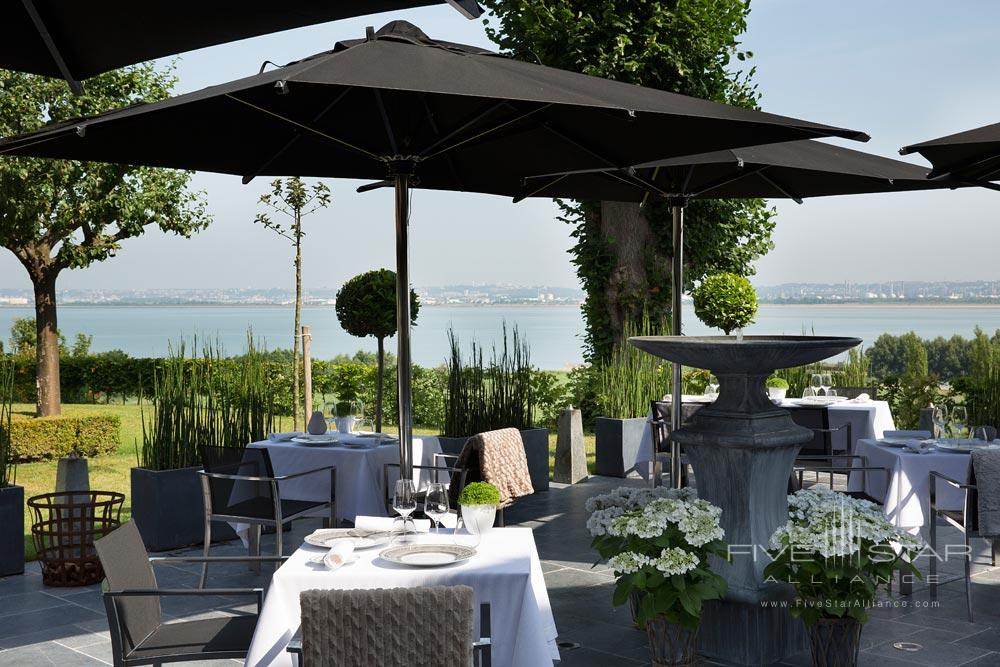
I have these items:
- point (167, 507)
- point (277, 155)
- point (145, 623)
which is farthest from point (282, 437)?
point (145, 623)

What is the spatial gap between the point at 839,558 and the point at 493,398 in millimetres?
4781

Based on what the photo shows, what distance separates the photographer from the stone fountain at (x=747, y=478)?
428cm

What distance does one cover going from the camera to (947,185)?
246 inches

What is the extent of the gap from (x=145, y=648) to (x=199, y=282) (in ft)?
143

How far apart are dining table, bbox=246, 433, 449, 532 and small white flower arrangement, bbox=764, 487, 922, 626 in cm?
280

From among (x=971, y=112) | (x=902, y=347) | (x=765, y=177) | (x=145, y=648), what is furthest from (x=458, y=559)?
(x=971, y=112)

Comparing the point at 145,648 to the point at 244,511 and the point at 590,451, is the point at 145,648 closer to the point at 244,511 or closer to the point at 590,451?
the point at 244,511

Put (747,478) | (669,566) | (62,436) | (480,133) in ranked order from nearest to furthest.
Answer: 1. (669,566)
2. (747,478)
3. (480,133)
4. (62,436)

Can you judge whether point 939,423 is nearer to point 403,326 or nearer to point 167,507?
point 403,326

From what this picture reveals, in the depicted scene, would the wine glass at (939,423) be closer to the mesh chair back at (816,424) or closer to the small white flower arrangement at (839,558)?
the mesh chair back at (816,424)

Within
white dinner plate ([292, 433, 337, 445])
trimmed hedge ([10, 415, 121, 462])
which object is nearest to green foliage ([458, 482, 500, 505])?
white dinner plate ([292, 433, 337, 445])

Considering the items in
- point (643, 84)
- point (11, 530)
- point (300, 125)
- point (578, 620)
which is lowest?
point (578, 620)

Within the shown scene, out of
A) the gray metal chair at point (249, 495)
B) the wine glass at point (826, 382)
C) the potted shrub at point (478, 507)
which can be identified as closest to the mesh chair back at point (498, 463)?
the gray metal chair at point (249, 495)

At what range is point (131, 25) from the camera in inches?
150
